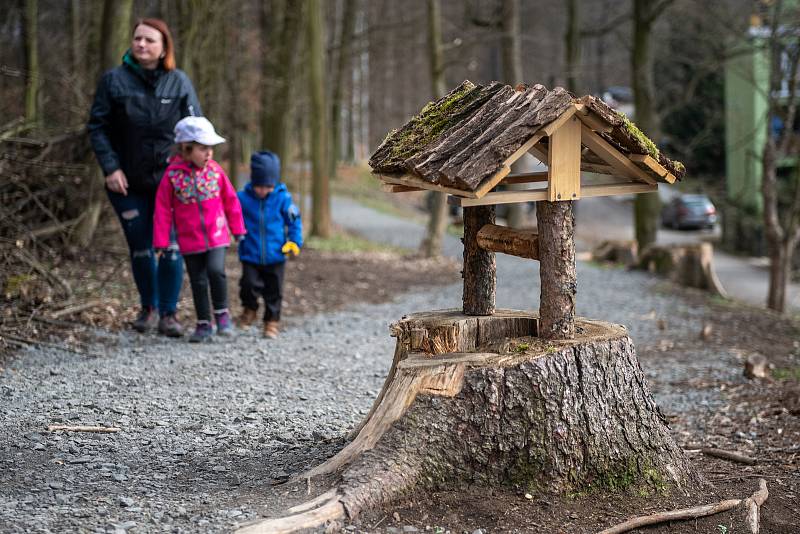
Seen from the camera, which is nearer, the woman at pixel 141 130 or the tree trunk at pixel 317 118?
the woman at pixel 141 130

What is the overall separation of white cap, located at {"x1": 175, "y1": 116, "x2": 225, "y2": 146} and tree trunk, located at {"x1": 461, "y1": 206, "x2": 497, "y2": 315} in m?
2.62

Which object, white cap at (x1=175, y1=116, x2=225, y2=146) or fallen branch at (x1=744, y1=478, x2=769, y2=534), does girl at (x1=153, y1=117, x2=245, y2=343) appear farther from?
fallen branch at (x1=744, y1=478, x2=769, y2=534)

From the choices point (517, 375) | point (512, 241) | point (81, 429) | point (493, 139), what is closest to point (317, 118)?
point (81, 429)

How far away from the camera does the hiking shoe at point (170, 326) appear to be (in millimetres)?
6848

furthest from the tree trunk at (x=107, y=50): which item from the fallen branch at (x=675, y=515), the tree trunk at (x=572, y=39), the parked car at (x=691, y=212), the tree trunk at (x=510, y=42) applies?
the parked car at (x=691, y=212)

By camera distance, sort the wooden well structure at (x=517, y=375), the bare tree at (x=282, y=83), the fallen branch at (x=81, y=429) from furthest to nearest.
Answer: the bare tree at (x=282, y=83) < the fallen branch at (x=81, y=429) < the wooden well structure at (x=517, y=375)

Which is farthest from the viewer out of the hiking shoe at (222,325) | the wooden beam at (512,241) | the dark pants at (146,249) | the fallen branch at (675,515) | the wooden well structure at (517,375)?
the hiking shoe at (222,325)

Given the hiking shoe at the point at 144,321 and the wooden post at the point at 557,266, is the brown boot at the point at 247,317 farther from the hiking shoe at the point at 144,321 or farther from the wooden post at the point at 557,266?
Answer: the wooden post at the point at 557,266

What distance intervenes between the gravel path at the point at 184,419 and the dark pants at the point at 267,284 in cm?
35

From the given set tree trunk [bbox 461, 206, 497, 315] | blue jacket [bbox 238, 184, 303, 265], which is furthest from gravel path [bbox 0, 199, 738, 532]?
tree trunk [bbox 461, 206, 497, 315]

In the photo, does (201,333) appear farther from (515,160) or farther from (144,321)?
(515,160)

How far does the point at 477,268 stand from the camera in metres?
4.34

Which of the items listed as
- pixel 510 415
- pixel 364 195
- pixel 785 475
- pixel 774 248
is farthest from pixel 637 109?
pixel 364 195

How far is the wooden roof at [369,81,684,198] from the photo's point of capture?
11.8 feet
